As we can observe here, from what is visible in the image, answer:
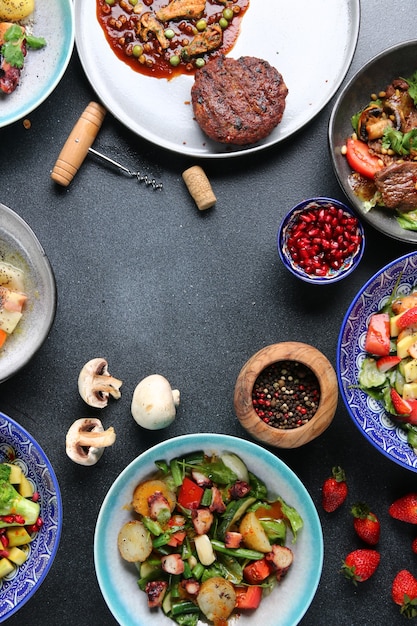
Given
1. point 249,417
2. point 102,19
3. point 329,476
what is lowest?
point 329,476

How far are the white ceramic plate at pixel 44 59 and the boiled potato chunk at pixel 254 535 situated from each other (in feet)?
6.27

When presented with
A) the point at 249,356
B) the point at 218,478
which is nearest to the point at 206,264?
the point at 249,356

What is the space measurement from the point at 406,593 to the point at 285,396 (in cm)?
103

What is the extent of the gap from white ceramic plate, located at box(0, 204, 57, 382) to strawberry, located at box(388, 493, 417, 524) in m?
1.66

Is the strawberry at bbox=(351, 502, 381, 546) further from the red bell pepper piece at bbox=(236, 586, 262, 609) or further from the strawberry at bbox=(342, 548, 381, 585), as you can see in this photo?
the red bell pepper piece at bbox=(236, 586, 262, 609)

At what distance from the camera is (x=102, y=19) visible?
3014 mm

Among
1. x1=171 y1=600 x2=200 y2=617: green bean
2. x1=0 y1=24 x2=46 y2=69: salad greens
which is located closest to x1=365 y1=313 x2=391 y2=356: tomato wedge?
x1=171 y1=600 x2=200 y2=617: green bean

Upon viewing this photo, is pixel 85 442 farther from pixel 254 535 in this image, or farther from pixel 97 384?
pixel 254 535

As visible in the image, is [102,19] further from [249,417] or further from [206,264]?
[249,417]

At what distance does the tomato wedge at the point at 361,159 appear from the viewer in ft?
9.56

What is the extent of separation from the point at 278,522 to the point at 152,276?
1.17m

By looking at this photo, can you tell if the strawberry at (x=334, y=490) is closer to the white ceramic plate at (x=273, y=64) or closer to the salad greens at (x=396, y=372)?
the salad greens at (x=396, y=372)

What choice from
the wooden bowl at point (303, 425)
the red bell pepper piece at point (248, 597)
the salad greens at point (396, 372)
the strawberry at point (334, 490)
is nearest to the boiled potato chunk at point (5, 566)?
the red bell pepper piece at point (248, 597)

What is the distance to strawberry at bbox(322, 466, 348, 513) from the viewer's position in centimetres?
293
